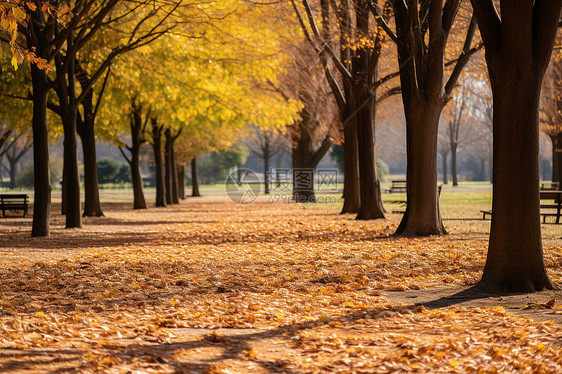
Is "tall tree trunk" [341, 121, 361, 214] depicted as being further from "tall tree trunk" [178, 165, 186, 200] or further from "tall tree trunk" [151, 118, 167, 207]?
"tall tree trunk" [178, 165, 186, 200]

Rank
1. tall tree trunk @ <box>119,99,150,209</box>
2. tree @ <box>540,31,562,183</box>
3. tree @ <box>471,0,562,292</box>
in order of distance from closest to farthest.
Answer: tree @ <box>471,0,562,292</box>
tree @ <box>540,31,562,183</box>
tall tree trunk @ <box>119,99,150,209</box>

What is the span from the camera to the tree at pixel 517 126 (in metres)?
7.14

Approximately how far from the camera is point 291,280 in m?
8.49

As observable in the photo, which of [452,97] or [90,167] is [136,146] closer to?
[90,167]

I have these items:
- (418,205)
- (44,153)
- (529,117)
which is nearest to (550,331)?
(529,117)

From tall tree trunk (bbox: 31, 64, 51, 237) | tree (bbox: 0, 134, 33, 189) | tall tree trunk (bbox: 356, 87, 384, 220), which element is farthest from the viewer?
tree (bbox: 0, 134, 33, 189)

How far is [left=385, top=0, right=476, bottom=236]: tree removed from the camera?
12.9 meters

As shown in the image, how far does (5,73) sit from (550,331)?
1748 centimetres

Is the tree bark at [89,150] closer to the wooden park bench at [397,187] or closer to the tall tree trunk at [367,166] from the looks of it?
the tall tree trunk at [367,166]

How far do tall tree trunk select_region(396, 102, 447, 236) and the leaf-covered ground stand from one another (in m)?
1.14

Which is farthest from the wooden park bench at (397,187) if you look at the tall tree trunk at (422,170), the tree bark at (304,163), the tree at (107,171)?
the tree at (107,171)

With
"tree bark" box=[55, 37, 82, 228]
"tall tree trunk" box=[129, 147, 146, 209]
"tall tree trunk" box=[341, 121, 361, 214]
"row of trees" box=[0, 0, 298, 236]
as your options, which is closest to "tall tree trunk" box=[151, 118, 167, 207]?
"tall tree trunk" box=[129, 147, 146, 209]

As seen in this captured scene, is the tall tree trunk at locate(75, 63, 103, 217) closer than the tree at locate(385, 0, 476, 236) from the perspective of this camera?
No

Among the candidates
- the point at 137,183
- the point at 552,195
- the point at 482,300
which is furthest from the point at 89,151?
the point at 482,300
